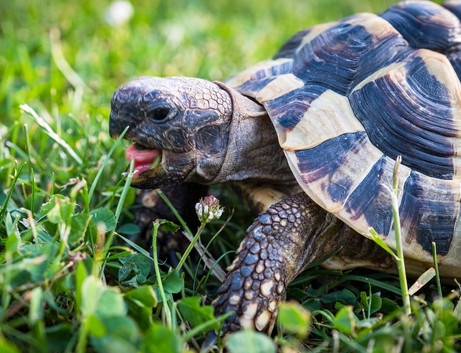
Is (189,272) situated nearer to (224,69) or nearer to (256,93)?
(256,93)

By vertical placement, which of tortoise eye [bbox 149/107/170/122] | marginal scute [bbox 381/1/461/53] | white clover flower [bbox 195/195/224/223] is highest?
marginal scute [bbox 381/1/461/53]

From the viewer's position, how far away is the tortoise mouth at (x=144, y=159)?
1981 millimetres

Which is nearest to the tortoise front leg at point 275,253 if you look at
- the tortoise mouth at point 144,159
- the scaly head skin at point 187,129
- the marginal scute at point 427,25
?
the scaly head skin at point 187,129

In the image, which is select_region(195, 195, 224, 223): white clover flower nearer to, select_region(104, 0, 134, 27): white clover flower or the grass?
the grass

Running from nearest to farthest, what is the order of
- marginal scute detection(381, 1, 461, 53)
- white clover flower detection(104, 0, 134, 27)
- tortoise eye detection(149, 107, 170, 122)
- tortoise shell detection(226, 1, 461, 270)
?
tortoise shell detection(226, 1, 461, 270) < tortoise eye detection(149, 107, 170, 122) < marginal scute detection(381, 1, 461, 53) < white clover flower detection(104, 0, 134, 27)

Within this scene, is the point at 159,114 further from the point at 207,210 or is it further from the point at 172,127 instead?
the point at 207,210

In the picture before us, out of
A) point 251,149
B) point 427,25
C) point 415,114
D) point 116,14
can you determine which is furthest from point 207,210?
point 116,14

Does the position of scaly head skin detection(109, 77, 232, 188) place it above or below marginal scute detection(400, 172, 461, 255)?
above

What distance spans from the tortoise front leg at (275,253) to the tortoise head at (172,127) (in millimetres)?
359

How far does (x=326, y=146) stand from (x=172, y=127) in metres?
0.59

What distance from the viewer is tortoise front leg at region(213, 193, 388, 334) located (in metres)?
1.68

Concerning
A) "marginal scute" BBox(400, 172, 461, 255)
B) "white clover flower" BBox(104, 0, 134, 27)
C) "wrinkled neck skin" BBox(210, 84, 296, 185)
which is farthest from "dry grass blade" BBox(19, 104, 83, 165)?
"white clover flower" BBox(104, 0, 134, 27)

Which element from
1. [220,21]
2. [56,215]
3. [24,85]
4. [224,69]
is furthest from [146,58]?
[56,215]

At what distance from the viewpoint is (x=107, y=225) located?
1755 mm
